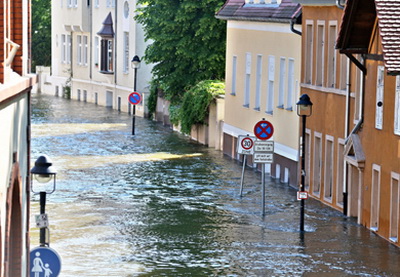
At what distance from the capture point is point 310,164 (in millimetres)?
34812

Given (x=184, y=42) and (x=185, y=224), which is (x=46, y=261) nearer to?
(x=185, y=224)

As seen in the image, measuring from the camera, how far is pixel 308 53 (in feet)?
117

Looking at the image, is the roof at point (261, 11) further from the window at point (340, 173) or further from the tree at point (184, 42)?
the window at point (340, 173)

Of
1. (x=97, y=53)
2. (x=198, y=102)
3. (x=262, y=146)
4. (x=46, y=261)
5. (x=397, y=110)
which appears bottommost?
(x=198, y=102)

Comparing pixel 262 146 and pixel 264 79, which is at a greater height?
pixel 264 79

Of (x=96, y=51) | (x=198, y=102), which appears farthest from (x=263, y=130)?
(x=96, y=51)

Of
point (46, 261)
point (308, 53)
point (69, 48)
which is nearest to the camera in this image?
point (46, 261)

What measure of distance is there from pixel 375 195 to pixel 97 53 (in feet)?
159

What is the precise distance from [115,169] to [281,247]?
49.7 ft

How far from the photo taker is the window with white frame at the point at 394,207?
25.4 m

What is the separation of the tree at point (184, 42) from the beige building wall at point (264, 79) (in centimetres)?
615

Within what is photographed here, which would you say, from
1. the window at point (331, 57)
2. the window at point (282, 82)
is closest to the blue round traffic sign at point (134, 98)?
the window at point (282, 82)

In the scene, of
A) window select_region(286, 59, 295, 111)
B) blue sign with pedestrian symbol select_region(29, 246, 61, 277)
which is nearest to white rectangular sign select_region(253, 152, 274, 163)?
window select_region(286, 59, 295, 111)

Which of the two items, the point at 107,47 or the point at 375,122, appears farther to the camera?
the point at 107,47
